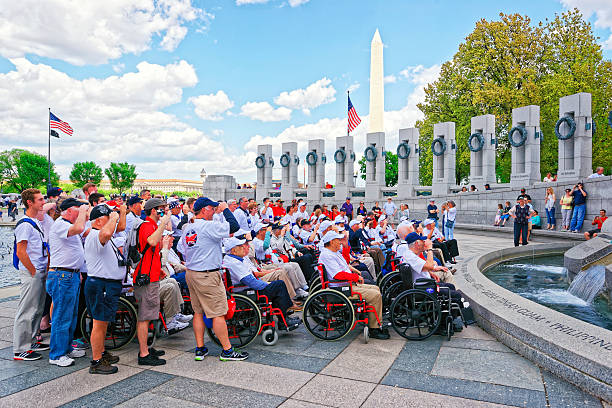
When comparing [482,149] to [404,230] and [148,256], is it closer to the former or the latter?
[404,230]

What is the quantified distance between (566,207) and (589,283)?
32.1ft

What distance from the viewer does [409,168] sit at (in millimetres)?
27500

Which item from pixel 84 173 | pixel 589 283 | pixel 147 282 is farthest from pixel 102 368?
pixel 84 173

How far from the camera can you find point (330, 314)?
5566 millimetres

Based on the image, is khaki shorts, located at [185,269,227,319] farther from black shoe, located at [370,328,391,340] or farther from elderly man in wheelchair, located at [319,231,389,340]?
black shoe, located at [370,328,391,340]

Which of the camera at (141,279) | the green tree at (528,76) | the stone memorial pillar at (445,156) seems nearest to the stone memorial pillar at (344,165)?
the stone memorial pillar at (445,156)

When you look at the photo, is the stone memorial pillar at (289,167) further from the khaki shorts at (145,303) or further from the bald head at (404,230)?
the khaki shorts at (145,303)

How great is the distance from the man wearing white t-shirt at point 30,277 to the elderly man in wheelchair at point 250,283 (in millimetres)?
2268

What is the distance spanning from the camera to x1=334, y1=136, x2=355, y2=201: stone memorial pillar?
30812 mm

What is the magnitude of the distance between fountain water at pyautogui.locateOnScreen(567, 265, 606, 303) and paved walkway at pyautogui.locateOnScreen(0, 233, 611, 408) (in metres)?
3.38

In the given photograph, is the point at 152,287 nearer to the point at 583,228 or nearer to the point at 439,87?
the point at 583,228

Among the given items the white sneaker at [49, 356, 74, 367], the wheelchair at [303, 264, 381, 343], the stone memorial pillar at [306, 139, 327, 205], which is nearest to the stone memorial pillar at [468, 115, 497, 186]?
the stone memorial pillar at [306, 139, 327, 205]

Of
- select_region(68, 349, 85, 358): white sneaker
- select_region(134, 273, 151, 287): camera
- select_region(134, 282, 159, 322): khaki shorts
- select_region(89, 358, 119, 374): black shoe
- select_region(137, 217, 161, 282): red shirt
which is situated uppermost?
select_region(137, 217, 161, 282): red shirt

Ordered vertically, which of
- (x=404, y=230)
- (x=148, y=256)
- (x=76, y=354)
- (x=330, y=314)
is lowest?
(x=76, y=354)
